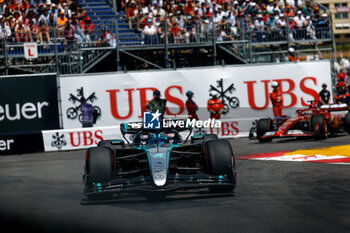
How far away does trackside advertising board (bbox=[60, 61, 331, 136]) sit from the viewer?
72.3 ft

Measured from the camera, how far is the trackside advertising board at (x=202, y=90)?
22.0 metres

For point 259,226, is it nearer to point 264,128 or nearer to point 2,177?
point 2,177

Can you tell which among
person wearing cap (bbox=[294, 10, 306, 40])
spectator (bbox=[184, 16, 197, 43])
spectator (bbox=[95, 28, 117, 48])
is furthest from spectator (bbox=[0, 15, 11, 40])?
person wearing cap (bbox=[294, 10, 306, 40])

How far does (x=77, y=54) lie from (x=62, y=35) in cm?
85

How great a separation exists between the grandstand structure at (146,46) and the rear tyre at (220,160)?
44.0 feet

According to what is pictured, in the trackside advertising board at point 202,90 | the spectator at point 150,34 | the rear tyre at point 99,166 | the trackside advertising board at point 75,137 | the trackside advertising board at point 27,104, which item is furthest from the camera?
the spectator at point 150,34

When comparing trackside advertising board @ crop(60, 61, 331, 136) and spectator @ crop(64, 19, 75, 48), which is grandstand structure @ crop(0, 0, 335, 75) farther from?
trackside advertising board @ crop(60, 61, 331, 136)

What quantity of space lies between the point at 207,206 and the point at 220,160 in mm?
1129

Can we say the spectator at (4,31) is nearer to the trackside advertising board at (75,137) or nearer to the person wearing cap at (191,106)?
the trackside advertising board at (75,137)

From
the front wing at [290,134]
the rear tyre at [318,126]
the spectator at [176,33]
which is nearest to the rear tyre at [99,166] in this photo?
the front wing at [290,134]

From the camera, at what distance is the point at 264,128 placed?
1950 cm

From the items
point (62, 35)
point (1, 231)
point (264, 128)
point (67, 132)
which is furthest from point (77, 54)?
point (1, 231)

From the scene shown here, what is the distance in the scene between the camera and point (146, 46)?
77.6 ft

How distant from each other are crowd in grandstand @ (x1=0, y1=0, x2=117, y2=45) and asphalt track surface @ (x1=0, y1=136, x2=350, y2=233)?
384 inches
